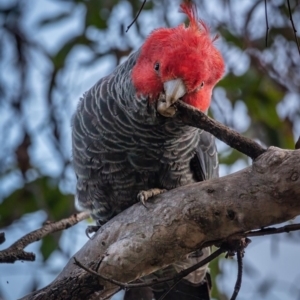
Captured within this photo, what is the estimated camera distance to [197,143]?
2230 millimetres

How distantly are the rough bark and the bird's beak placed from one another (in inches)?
10.6

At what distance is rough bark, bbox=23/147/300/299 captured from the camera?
1.46 meters

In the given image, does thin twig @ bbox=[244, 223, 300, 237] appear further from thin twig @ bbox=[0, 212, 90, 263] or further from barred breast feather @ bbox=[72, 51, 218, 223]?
thin twig @ bbox=[0, 212, 90, 263]

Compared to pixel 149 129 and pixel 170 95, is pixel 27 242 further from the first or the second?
pixel 170 95

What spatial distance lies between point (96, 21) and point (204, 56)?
1219mm

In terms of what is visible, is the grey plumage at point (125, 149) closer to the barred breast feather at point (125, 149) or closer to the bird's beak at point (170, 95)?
the barred breast feather at point (125, 149)

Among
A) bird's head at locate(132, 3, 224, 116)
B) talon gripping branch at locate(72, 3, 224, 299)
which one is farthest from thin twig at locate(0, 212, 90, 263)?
bird's head at locate(132, 3, 224, 116)

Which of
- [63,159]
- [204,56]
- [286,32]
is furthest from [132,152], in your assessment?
[286,32]

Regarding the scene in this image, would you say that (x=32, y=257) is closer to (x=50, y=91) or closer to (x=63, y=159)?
(x=63, y=159)

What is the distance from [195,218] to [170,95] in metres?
0.41

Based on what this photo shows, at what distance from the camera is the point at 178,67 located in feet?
6.05

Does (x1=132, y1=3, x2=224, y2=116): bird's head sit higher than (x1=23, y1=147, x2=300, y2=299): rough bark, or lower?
higher

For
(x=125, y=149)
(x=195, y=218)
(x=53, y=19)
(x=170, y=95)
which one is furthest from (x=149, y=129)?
(x=53, y=19)

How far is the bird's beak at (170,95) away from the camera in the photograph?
5.89 feet
